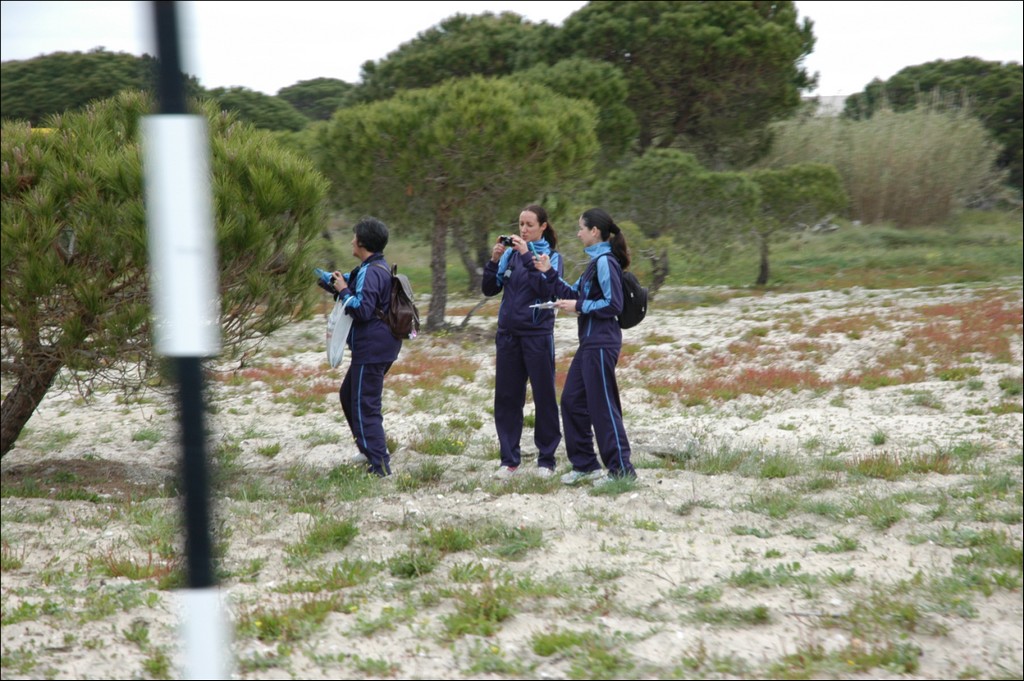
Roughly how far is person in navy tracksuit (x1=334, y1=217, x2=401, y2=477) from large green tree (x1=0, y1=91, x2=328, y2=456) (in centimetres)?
57

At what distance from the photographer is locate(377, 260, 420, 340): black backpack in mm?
7469

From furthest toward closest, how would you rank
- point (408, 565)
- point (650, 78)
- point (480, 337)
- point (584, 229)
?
point (650, 78) → point (480, 337) → point (584, 229) → point (408, 565)

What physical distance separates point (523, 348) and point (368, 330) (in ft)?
3.81

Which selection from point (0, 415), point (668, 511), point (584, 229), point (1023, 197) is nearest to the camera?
point (668, 511)

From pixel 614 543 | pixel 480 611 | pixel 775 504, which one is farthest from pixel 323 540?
pixel 775 504

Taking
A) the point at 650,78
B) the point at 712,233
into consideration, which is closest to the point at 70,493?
the point at 712,233

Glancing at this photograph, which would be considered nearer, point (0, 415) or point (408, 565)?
point (408, 565)

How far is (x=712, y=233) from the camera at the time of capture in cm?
2423

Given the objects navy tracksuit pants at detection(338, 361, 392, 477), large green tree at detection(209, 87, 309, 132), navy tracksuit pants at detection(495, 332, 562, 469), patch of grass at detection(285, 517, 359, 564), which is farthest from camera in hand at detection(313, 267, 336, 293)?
large green tree at detection(209, 87, 309, 132)

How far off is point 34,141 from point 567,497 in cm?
454

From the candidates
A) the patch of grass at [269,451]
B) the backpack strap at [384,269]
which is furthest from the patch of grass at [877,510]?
the patch of grass at [269,451]

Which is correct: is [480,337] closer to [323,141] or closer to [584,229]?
[323,141]

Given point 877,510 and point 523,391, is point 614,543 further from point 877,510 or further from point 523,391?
point 523,391

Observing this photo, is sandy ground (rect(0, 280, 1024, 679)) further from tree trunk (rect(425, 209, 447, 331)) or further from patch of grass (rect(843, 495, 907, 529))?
tree trunk (rect(425, 209, 447, 331))
